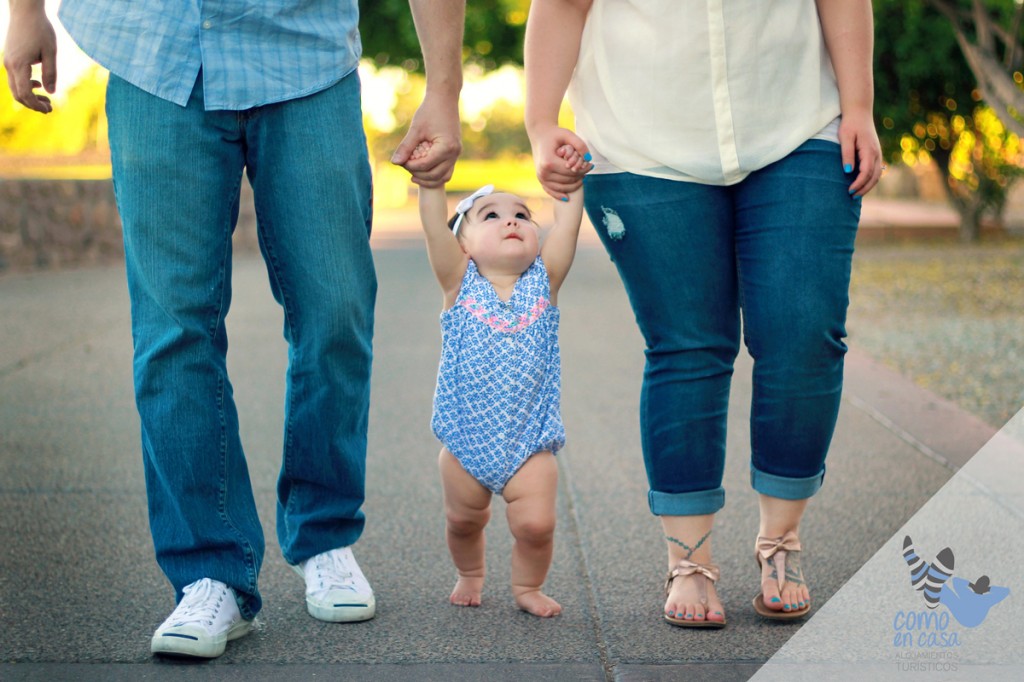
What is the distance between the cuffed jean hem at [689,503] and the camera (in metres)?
2.64

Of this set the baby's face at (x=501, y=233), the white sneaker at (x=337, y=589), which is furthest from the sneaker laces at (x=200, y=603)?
the baby's face at (x=501, y=233)

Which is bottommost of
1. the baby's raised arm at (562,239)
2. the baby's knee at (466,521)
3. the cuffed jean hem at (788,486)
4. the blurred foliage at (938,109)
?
the blurred foliage at (938,109)

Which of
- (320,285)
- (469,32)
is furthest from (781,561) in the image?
(469,32)

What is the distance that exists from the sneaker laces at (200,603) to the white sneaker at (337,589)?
24 centimetres

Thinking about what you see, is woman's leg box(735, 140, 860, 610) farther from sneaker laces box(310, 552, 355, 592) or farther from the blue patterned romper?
sneaker laces box(310, 552, 355, 592)

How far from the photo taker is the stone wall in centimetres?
1122

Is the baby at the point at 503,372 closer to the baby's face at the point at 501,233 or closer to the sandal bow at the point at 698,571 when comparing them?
the baby's face at the point at 501,233

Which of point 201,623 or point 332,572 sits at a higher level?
point 201,623

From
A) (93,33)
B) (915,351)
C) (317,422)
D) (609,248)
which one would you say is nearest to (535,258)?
(609,248)

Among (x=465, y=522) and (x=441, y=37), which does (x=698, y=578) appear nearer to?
(x=465, y=522)

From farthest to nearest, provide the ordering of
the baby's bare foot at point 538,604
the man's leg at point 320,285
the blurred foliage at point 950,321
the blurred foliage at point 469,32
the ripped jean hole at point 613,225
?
the blurred foliage at point 469,32 → the blurred foliage at point 950,321 → the baby's bare foot at point 538,604 → the ripped jean hole at point 613,225 → the man's leg at point 320,285

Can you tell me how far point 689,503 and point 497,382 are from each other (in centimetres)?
49

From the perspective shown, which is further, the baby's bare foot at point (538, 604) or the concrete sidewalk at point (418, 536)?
the baby's bare foot at point (538, 604)

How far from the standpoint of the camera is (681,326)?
258 cm
